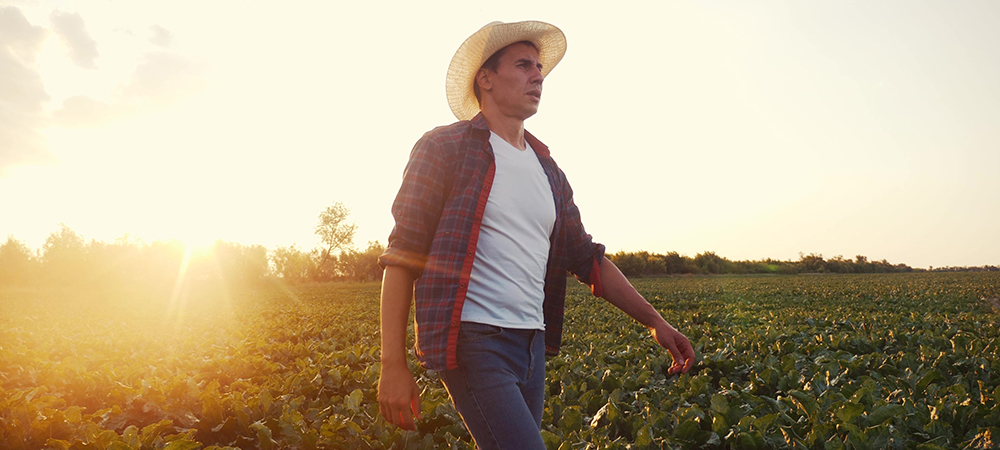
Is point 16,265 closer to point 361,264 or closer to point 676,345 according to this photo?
point 361,264

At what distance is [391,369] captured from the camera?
64.6 inches

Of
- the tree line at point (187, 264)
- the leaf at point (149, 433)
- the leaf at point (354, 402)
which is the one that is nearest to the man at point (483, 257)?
the leaf at point (354, 402)

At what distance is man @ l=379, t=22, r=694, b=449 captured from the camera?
163cm

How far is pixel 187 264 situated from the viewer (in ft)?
209

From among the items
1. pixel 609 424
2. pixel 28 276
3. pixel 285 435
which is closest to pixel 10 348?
pixel 285 435

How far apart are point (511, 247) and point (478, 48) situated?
3.16 feet

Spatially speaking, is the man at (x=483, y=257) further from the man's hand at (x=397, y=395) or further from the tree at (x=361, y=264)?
the tree at (x=361, y=264)

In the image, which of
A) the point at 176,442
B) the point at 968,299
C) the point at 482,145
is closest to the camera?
the point at 482,145

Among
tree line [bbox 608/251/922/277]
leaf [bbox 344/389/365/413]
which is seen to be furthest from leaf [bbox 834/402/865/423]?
tree line [bbox 608/251/922/277]

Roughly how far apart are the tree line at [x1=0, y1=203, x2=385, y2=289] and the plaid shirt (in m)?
56.1

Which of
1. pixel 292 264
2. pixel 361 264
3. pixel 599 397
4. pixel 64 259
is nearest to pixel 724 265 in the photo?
pixel 361 264

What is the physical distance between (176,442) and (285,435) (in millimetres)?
808

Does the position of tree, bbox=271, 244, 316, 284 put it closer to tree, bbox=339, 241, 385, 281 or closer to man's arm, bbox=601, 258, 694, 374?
tree, bbox=339, 241, 385, 281

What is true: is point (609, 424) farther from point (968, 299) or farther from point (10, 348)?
point (968, 299)
